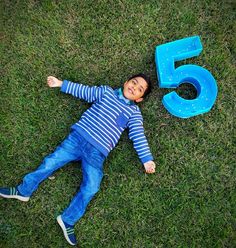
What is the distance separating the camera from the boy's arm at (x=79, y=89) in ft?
12.0

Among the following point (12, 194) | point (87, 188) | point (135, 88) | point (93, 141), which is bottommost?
point (12, 194)

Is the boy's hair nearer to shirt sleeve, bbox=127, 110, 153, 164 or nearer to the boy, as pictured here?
the boy

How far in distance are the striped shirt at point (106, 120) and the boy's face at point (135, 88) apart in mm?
97

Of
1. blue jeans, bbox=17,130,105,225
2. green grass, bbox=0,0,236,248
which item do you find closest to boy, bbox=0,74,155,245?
blue jeans, bbox=17,130,105,225

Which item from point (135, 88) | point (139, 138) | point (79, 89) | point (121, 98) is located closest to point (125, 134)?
point (139, 138)

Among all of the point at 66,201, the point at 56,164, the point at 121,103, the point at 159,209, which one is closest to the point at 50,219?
the point at 66,201

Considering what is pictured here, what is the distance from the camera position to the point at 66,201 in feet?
11.9

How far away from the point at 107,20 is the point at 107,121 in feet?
3.41

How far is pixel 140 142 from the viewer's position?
3.57 meters

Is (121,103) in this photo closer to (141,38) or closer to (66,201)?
(141,38)

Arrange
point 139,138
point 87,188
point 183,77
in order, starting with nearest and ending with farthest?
point 87,188 < point 139,138 < point 183,77

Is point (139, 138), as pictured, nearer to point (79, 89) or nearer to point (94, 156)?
point (94, 156)

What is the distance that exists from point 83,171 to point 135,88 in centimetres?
84

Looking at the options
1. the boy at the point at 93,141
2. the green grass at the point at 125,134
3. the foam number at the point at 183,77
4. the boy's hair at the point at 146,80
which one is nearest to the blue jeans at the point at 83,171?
the boy at the point at 93,141
